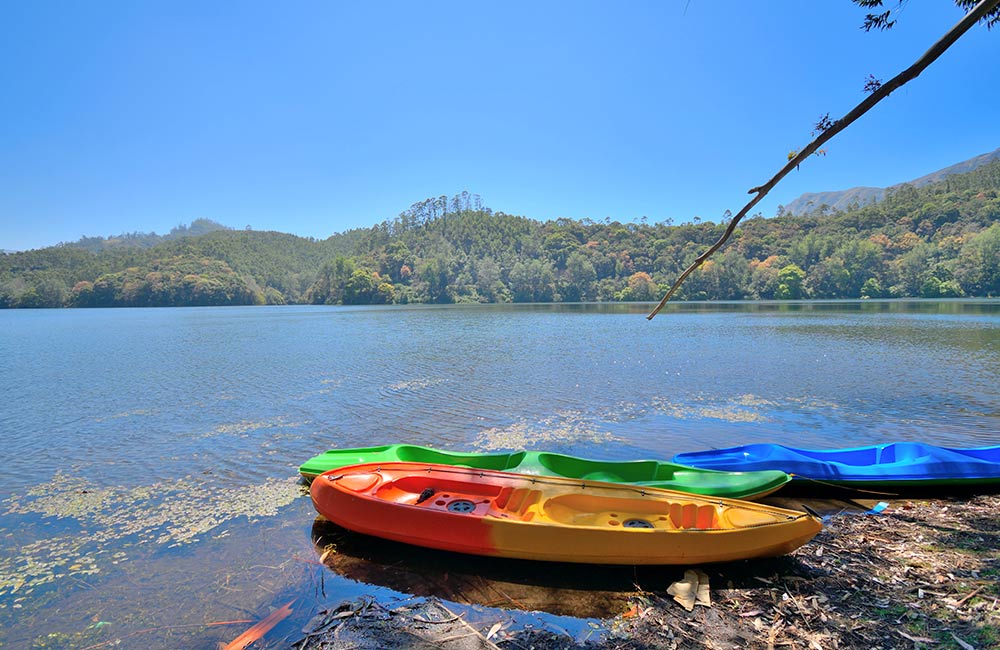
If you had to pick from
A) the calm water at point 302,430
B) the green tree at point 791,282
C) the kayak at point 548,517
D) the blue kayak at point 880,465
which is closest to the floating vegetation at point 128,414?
the calm water at point 302,430

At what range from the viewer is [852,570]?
532 centimetres

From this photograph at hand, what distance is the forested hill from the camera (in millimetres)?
99000

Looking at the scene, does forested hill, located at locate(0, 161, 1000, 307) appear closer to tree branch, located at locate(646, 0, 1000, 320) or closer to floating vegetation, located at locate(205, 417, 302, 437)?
floating vegetation, located at locate(205, 417, 302, 437)

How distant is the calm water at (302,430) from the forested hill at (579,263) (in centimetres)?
7875

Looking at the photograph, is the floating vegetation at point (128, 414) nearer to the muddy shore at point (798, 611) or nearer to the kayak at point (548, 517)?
the kayak at point (548, 517)

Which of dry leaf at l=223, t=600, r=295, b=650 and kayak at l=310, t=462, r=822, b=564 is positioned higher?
kayak at l=310, t=462, r=822, b=564

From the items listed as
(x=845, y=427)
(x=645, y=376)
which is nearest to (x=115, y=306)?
(x=645, y=376)

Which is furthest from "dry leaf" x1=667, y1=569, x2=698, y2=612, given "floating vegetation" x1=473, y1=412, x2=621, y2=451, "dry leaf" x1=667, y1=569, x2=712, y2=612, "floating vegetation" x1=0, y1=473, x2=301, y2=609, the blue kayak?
"floating vegetation" x1=473, y1=412, x2=621, y2=451

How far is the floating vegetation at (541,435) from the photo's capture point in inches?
454

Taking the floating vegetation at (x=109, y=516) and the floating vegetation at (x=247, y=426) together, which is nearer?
the floating vegetation at (x=109, y=516)

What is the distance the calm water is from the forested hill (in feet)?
258

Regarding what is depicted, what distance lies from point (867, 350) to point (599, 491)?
24486mm

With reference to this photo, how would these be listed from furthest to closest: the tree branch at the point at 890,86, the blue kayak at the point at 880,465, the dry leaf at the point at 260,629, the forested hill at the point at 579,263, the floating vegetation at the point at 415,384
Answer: the forested hill at the point at 579,263
the floating vegetation at the point at 415,384
the blue kayak at the point at 880,465
the dry leaf at the point at 260,629
the tree branch at the point at 890,86

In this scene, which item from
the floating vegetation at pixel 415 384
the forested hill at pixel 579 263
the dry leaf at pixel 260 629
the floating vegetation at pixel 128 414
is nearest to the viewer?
the dry leaf at pixel 260 629
